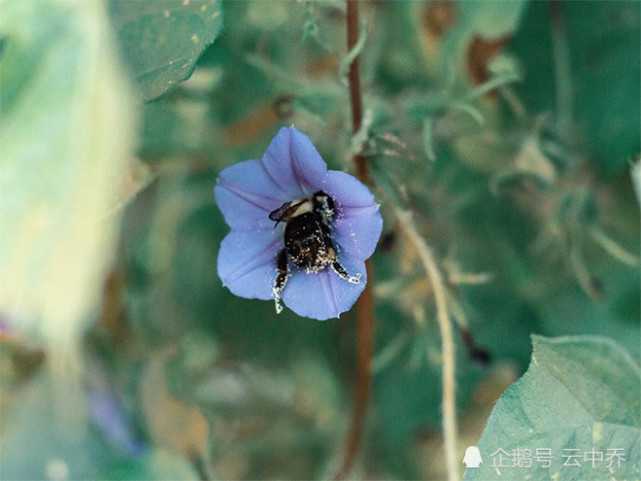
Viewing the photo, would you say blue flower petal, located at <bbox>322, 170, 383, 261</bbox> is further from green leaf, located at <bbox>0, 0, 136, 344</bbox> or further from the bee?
green leaf, located at <bbox>0, 0, 136, 344</bbox>

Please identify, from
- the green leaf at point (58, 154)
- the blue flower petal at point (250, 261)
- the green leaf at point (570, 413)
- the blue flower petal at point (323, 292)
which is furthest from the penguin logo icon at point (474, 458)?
the green leaf at point (58, 154)

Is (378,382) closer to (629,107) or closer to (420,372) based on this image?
(420,372)

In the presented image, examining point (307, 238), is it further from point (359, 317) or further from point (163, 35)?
point (163, 35)

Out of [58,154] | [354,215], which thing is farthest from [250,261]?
[58,154]

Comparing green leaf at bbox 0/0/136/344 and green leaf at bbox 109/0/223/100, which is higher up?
green leaf at bbox 109/0/223/100

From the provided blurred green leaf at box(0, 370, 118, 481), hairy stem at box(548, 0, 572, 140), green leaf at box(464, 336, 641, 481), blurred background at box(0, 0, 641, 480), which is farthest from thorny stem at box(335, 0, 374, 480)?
hairy stem at box(548, 0, 572, 140)

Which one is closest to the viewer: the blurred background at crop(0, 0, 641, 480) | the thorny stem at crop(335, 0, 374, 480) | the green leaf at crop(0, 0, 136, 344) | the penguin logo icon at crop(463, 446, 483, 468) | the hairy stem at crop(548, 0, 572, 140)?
the green leaf at crop(0, 0, 136, 344)

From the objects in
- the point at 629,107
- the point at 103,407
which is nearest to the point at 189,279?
the point at 103,407
